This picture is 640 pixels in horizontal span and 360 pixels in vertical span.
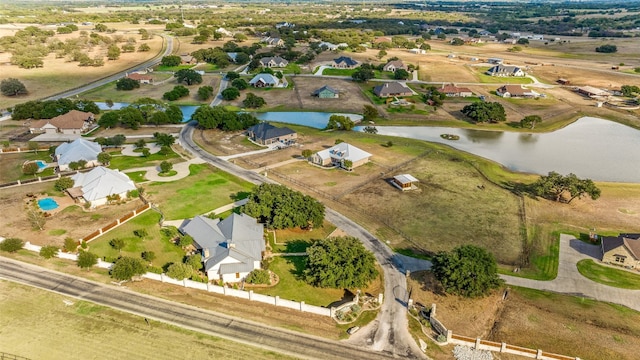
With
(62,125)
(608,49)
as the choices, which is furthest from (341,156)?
(608,49)

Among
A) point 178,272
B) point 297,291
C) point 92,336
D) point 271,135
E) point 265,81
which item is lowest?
point 297,291

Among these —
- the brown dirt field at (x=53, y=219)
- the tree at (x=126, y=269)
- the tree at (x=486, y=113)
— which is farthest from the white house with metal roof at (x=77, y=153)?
the tree at (x=486, y=113)

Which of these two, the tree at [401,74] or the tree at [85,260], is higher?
the tree at [401,74]

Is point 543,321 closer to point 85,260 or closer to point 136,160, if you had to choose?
point 85,260

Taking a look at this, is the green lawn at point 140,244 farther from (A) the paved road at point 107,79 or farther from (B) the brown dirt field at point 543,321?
(A) the paved road at point 107,79

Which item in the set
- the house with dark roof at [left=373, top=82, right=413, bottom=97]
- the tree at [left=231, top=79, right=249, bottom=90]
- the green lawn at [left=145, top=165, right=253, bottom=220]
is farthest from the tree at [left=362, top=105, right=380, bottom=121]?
the green lawn at [left=145, top=165, right=253, bottom=220]

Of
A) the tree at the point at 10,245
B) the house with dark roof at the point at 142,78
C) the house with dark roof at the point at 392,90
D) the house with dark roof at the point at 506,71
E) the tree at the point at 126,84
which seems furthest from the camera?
the house with dark roof at the point at 506,71
